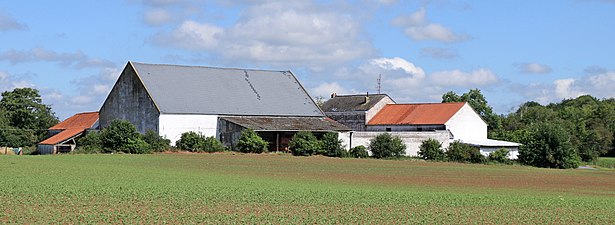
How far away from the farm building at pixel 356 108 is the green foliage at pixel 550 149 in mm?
24291

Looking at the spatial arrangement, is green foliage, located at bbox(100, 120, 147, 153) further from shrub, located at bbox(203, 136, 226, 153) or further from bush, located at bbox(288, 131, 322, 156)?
bush, located at bbox(288, 131, 322, 156)

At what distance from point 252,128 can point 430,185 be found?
97.9 feet

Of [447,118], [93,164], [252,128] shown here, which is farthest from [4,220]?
[447,118]

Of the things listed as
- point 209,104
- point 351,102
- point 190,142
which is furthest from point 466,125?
point 190,142

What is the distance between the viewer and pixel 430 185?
4266 cm

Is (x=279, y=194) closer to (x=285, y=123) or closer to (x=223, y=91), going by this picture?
(x=285, y=123)

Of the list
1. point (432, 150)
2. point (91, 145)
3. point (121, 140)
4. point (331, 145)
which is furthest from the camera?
point (331, 145)

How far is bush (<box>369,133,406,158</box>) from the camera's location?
70625 mm

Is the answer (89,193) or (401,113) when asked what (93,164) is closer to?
(89,193)

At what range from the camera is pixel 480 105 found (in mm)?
111438

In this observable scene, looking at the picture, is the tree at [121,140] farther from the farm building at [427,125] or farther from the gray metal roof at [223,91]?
the farm building at [427,125]

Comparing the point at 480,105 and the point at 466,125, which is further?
the point at 480,105

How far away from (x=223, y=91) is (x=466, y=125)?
23.2 metres

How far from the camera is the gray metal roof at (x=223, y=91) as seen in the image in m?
74.2
